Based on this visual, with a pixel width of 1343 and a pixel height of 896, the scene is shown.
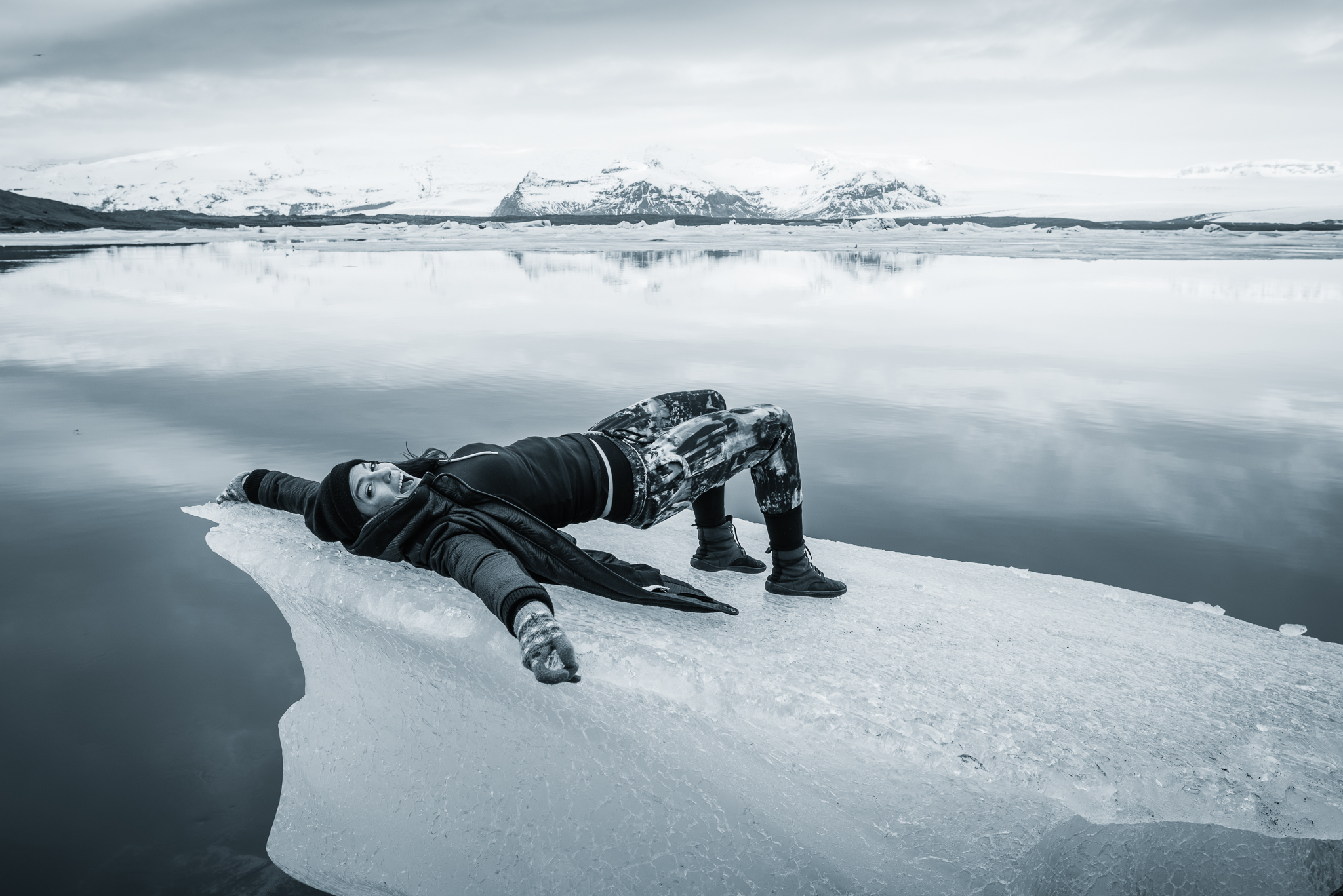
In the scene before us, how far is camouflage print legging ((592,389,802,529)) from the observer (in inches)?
109

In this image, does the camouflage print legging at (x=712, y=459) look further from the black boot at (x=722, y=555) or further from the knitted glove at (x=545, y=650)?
the knitted glove at (x=545, y=650)

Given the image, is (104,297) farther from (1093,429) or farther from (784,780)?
(784,780)

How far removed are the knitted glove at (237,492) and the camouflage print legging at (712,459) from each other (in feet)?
4.97

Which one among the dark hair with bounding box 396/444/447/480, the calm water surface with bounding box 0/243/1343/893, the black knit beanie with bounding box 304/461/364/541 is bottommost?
the calm water surface with bounding box 0/243/1343/893

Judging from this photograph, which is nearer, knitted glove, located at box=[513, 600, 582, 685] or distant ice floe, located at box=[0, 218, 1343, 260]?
knitted glove, located at box=[513, 600, 582, 685]

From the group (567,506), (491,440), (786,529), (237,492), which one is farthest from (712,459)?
(491,440)

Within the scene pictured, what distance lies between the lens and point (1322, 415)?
6.04 meters

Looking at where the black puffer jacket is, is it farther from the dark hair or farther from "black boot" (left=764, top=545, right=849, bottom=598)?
"black boot" (left=764, top=545, right=849, bottom=598)

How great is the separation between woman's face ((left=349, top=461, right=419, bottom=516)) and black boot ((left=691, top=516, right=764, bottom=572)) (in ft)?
3.42

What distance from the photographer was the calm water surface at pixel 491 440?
2679 millimetres

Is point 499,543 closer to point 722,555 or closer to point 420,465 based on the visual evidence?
point 420,465

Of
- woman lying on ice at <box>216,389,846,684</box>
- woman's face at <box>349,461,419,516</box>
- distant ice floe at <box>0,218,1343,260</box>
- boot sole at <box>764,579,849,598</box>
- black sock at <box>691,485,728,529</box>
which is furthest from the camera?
distant ice floe at <box>0,218,1343,260</box>

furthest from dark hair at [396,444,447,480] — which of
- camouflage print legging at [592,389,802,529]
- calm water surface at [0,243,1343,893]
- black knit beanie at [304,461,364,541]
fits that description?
calm water surface at [0,243,1343,893]

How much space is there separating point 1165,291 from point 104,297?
15.8 m
